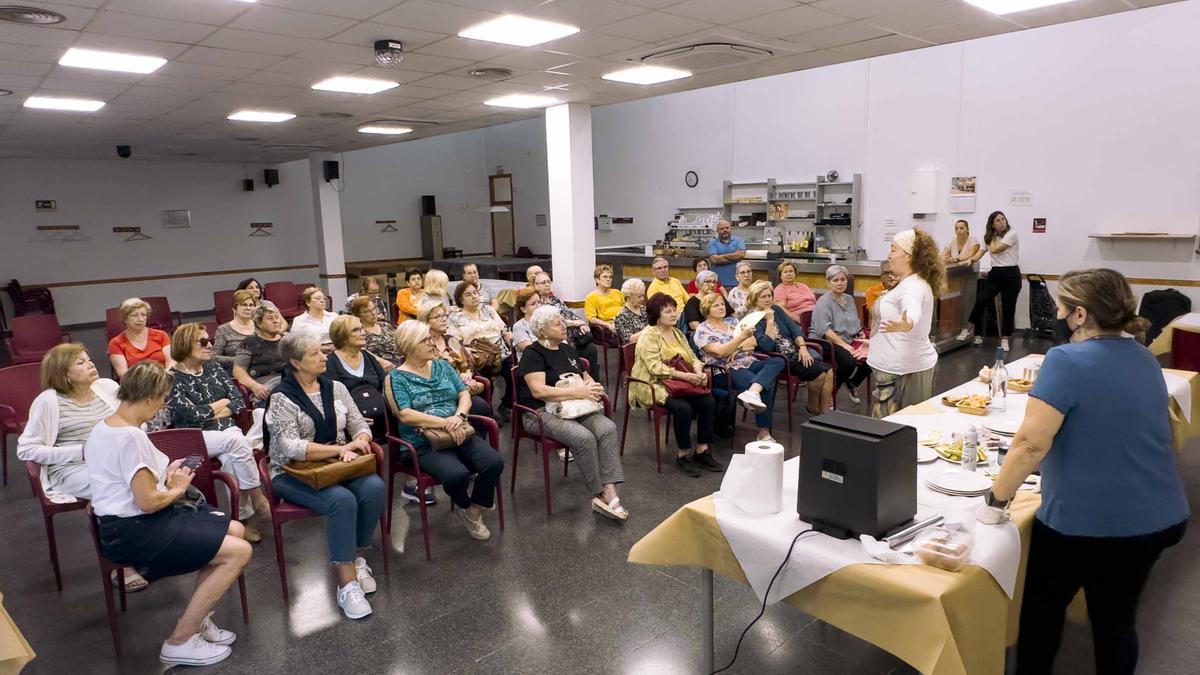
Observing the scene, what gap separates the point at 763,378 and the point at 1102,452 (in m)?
3.10

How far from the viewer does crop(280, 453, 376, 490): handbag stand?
3.21 meters

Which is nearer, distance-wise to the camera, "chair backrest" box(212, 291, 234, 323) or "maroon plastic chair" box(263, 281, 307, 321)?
"chair backrest" box(212, 291, 234, 323)

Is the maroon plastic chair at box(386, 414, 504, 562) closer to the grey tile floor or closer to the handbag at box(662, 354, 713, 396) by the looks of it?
the grey tile floor

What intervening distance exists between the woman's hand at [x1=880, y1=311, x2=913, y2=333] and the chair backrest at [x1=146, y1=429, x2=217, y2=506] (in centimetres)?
333

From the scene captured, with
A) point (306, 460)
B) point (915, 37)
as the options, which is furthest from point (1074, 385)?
point (915, 37)

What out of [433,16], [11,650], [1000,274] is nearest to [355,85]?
[433,16]

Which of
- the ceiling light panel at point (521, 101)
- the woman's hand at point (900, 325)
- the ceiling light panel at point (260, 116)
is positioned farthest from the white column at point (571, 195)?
the woman's hand at point (900, 325)

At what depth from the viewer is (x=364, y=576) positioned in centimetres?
340

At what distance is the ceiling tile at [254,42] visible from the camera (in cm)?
443

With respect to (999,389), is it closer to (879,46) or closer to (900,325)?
(900,325)

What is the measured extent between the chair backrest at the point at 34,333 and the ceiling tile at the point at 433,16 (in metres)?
5.21

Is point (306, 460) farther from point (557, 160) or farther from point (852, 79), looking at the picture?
point (852, 79)

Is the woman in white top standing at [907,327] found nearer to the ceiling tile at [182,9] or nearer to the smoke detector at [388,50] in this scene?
the smoke detector at [388,50]

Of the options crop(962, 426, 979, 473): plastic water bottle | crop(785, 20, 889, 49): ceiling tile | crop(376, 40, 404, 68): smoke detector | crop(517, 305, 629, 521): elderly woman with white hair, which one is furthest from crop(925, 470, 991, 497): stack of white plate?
crop(376, 40, 404, 68): smoke detector
